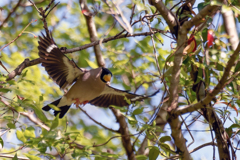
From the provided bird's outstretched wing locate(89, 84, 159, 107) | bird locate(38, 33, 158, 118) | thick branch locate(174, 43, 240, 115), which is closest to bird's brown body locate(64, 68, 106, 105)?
bird locate(38, 33, 158, 118)

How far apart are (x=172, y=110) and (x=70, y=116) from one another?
3189 millimetres

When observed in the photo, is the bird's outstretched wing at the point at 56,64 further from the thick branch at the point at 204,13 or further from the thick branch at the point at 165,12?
the thick branch at the point at 204,13

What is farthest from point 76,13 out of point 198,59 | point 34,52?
point 198,59

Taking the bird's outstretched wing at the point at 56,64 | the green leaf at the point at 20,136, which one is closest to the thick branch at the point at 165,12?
the bird's outstretched wing at the point at 56,64

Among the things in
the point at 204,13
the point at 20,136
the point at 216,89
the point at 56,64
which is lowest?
the point at 20,136

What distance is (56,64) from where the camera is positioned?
2.98 metres

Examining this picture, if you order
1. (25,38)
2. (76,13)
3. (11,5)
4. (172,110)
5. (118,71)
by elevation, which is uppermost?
(11,5)

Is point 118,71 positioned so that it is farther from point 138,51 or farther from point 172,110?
point 172,110

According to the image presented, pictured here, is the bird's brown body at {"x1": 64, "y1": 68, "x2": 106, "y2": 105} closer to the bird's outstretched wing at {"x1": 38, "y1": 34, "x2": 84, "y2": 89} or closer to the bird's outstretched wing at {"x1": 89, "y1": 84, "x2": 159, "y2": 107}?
the bird's outstretched wing at {"x1": 38, "y1": 34, "x2": 84, "y2": 89}

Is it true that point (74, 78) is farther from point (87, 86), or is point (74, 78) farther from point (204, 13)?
point (204, 13)

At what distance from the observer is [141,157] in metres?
2.34

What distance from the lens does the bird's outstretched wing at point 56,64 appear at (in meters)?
2.74

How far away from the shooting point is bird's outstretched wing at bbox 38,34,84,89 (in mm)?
2736

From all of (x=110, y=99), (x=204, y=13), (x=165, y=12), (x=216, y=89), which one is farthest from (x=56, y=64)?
(x=216, y=89)
